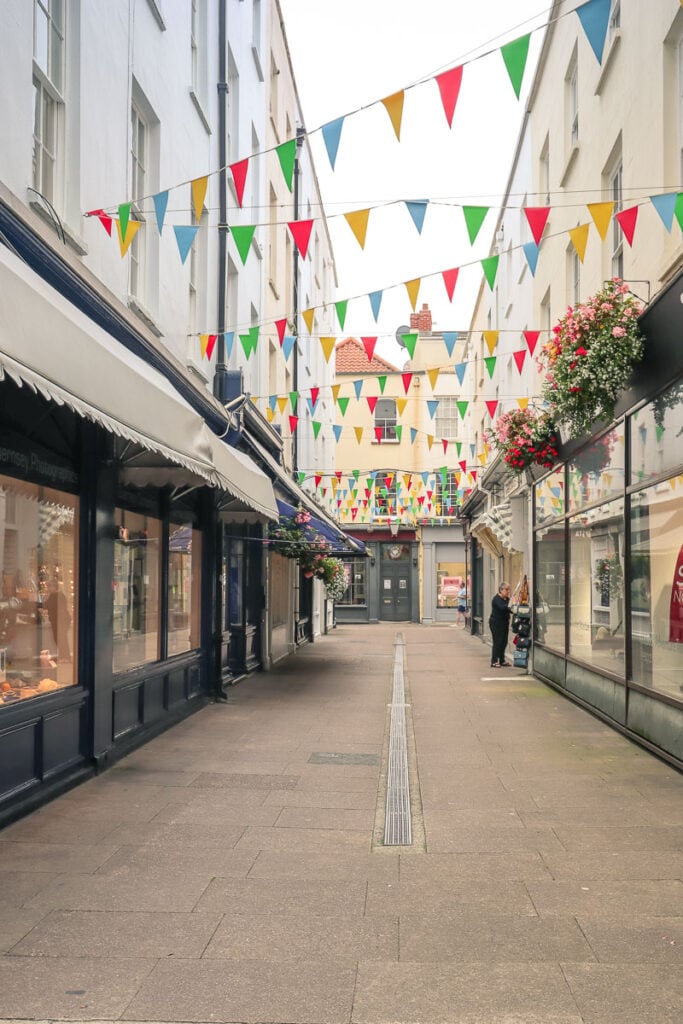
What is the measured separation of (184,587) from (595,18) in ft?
26.2

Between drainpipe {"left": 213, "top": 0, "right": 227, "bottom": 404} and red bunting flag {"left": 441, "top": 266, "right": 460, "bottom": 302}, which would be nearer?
red bunting flag {"left": 441, "top": 266, "right": 460, "bottom": 302}

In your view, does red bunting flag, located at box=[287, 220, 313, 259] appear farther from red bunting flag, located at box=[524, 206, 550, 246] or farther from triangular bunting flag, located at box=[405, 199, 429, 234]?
red bunting flag, located at box=[524, 206, 550, 246]

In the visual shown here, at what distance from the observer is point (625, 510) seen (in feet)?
35.0

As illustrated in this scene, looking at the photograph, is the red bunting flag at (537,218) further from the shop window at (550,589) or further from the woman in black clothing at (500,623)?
the woman in black clothing at (500,623)

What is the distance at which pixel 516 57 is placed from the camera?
668 centimetres

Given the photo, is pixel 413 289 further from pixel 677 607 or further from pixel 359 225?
pixel 677 607

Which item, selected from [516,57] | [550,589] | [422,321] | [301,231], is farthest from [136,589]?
[422,321]

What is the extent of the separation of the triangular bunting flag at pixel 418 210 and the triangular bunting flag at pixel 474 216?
356 mm

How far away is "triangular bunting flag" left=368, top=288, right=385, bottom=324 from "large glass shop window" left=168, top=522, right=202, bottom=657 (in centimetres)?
347

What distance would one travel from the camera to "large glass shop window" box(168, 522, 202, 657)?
11.6 metres

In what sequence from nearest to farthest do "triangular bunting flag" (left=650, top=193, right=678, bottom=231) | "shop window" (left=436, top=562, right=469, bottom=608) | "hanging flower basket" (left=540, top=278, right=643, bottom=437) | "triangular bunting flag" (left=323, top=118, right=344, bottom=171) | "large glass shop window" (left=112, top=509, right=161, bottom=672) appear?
"triangular bunting flag" (left=323, top=118, right=344, bottom=171)
"triangular bunting flag" (left=650, top=193, right=678, bottom=231)
"large glass shop window" (left=112, top=509, right=161, bottom=672)
"hanging flower basket" (left=540, top=278, right=643, bottom=437)
"shop window" (left=436, top=562, right=469, bottom=608)

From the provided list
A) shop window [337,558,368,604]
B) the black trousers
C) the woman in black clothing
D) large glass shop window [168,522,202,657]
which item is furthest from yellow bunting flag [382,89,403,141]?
shop window [337,558,368,604]

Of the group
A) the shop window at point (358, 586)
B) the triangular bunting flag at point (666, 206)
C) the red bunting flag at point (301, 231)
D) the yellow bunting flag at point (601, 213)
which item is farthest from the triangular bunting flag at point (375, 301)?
the shop window at point (358, 586)

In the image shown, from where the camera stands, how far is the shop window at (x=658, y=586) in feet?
28.8
